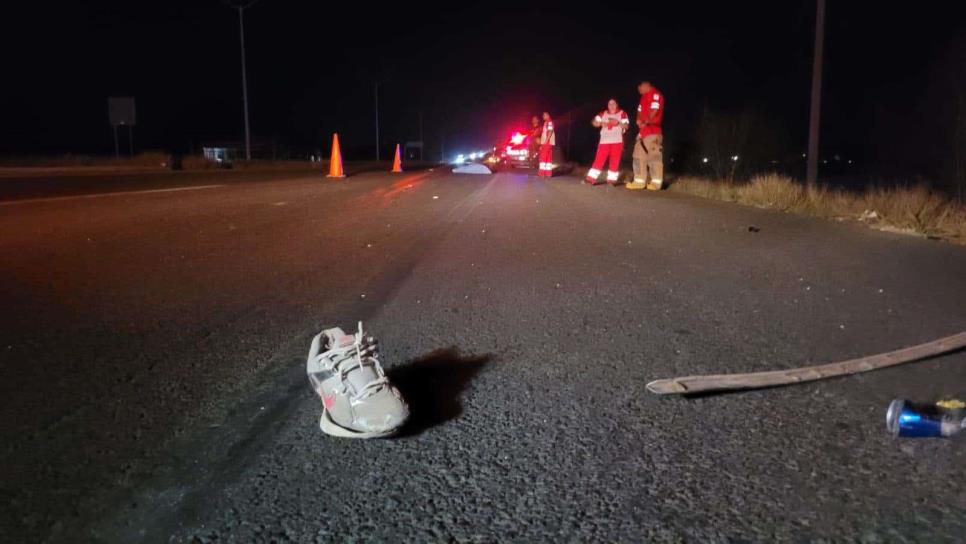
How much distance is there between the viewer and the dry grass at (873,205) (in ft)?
35.9

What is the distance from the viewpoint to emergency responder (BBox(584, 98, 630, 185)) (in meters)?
19.4

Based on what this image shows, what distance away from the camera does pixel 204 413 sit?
3791mm

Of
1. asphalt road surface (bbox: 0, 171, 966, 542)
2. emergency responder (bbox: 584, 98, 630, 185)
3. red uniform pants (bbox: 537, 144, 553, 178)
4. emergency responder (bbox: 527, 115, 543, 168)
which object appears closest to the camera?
asphalt road surface (bbox: 0, 171, 966, 542)

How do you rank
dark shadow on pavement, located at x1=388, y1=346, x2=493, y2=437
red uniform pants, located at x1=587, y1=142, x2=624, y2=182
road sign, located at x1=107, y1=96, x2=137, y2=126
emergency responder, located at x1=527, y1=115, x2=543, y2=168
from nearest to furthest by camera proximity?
dark shadow on pavement, located at x1=388, y1=346, x2=493, y2=437, red uniform pants, located at x1=587, y1=142, x2=624, y2=182, emergency responder, located at x1=527, y1=115, x2=543, y2=168, road sign, located at x1=107, y1=96, x2=137, y2=126

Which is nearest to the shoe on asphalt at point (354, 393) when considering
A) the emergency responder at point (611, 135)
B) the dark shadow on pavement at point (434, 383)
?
the dark shadow on pavement at point (434, 383)

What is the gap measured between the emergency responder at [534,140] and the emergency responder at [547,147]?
291 cm

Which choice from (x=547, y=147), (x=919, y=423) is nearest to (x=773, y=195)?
(x=919, y=423)

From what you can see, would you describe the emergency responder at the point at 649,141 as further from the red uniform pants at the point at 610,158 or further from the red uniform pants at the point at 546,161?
the red uniform pants at the point at 546,161

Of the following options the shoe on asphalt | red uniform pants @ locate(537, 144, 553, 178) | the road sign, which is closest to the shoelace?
the shoe on asphalt

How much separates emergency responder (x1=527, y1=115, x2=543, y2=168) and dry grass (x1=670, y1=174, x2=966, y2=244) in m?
13.9

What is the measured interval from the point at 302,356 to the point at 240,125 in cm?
12279

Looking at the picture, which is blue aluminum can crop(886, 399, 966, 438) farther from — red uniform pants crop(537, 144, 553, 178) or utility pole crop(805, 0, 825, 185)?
red uniform pants crop(537, 144, 553, 178)

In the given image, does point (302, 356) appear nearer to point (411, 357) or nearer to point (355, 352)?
point (411, 357)

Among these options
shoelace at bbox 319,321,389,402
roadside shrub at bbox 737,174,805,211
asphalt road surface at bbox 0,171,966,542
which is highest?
roadside shrub at bbox 737,174,805,211
